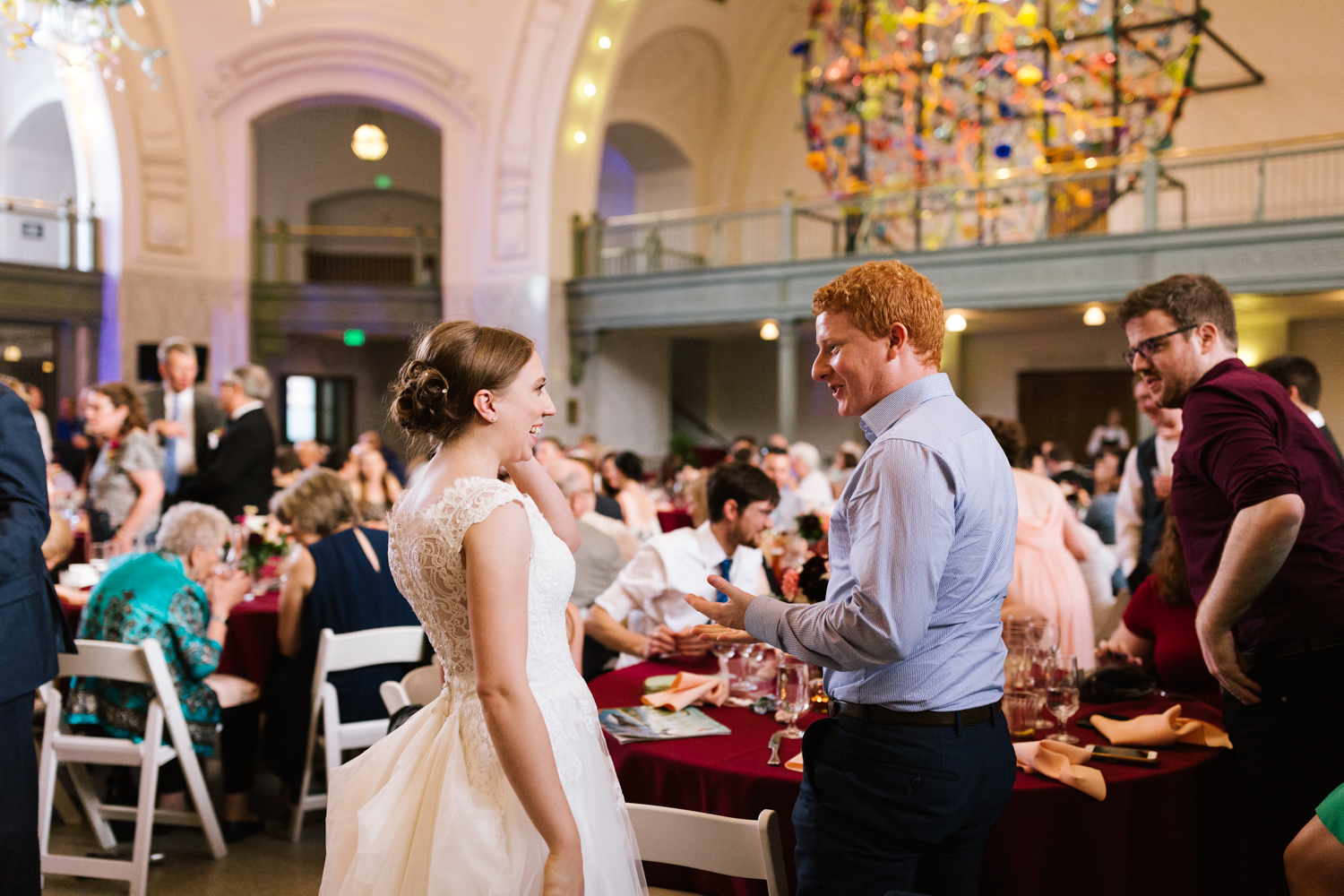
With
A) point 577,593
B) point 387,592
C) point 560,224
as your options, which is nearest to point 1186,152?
point 560,224


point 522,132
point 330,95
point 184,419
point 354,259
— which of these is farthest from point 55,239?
point 184,419

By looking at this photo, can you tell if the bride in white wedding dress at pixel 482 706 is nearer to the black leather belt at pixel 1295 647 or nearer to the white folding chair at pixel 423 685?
the white folding chair at pixel 423 685

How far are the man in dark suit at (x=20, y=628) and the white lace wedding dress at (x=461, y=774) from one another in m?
1.03

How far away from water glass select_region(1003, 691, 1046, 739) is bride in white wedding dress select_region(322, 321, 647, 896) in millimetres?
1103

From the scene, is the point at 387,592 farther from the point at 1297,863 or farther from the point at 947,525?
the point at 1297,863

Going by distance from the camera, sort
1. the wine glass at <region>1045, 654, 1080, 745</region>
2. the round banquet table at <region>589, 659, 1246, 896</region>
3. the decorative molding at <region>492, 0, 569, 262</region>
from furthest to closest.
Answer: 1. the decorative molding at <region>492, 0, 569, 262</region>
2. the wine glass at <region>1045, 654, 1080, 745</region>
3. the round banquet table at <region>589, 659, 1246, 896</region>

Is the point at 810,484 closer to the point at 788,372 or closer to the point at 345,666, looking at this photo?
the point at 788,372

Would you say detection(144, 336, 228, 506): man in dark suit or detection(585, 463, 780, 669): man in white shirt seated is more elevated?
detection(144, 336, 228, 506): man in dark suit

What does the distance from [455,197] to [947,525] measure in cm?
1462

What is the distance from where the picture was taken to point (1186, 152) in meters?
10.7

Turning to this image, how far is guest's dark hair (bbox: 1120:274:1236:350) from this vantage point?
237 centimetres

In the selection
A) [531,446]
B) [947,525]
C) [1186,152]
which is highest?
[1186,152]

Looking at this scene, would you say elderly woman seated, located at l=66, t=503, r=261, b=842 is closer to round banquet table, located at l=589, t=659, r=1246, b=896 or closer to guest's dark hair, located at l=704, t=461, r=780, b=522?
guest's dark hair, located at l=704, t=461, r=780, b=522

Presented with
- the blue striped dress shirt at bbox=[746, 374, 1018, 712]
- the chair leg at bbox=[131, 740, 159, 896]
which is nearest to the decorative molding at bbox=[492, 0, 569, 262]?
the chair leg at bbox=[131, 740, 159, 896]
